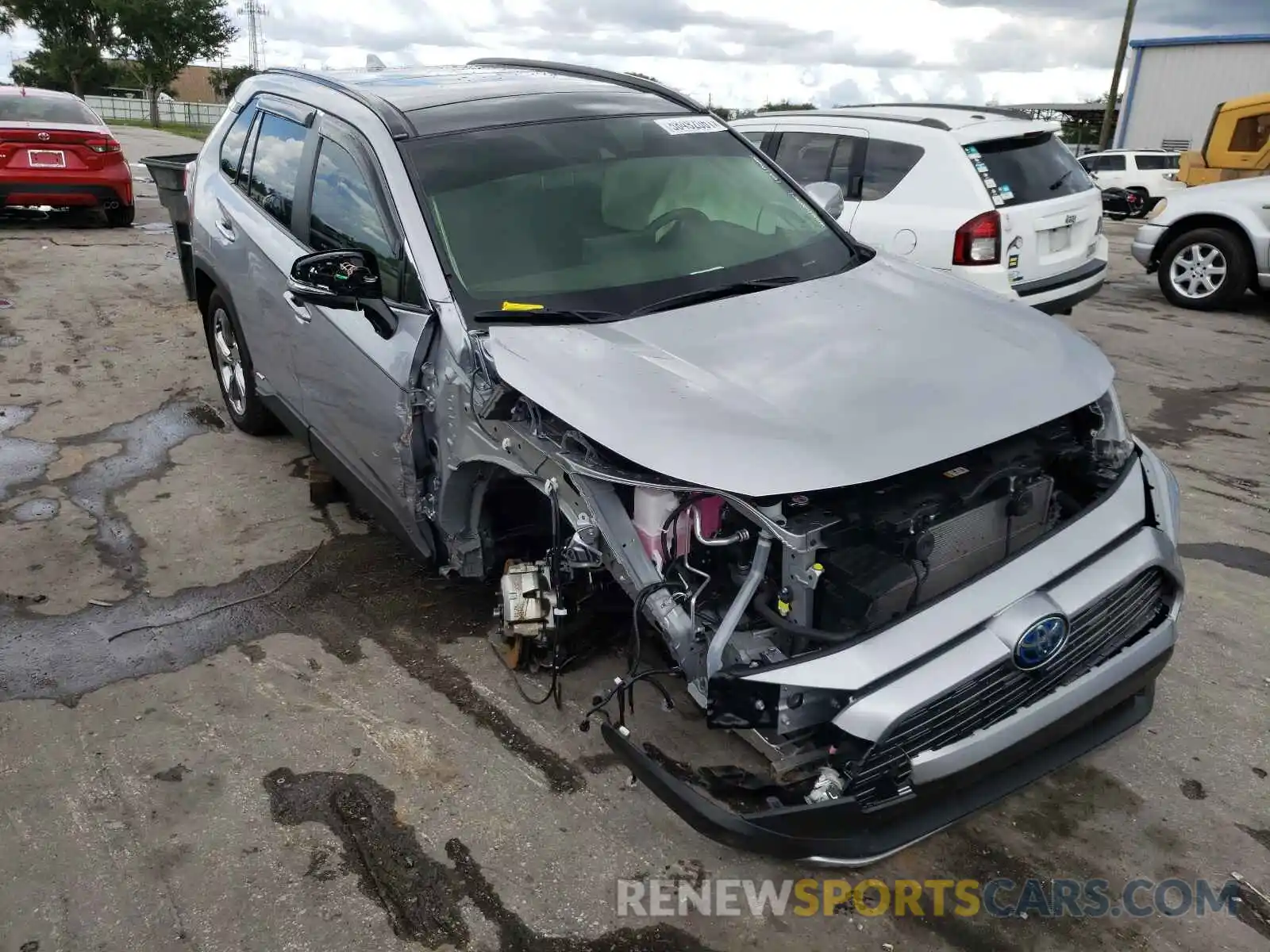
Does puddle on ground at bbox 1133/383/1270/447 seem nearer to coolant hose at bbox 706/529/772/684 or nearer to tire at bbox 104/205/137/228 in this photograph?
coolant hose at bbox 706/529/772/684

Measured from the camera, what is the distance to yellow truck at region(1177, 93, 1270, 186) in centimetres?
1175

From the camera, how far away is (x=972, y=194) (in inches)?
267

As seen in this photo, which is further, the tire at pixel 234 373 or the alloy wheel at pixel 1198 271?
the alloy wheel at pixel 1198 271

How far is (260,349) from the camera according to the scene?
4809 millimetres

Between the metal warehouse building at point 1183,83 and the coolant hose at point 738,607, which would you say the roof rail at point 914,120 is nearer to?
the coolant hose at point 738,607

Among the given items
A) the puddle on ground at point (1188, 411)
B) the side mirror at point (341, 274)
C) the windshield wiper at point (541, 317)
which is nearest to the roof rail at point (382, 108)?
the side mirror at point (341, 274)

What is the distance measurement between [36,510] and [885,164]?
5775mm

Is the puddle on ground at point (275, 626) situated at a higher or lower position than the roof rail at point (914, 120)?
lower

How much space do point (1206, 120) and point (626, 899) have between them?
107 ft

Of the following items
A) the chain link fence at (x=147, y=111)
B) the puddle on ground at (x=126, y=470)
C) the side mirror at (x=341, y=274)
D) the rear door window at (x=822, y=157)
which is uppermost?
the rear door window at (x=822, y=157)

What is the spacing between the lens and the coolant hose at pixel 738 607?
2436 mm

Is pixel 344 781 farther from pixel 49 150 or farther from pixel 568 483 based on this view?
pixel 49 150

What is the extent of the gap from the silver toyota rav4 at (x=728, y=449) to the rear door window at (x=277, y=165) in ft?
0.19

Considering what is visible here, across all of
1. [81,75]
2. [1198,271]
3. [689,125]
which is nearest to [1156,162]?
[1198,271]
